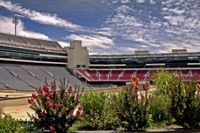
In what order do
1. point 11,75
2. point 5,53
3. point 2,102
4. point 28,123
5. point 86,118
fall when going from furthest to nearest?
point 5,53 → point 11,75 → point 2,102 → point 86,118 → point 28,123

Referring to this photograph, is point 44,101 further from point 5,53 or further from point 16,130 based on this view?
point 5,53

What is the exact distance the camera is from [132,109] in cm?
800

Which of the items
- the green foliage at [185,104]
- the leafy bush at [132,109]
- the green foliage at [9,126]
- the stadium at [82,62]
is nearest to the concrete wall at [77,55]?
the stadium at [82,62]

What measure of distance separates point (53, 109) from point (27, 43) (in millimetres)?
91960

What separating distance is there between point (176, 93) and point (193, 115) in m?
0.72

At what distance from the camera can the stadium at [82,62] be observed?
8275cm

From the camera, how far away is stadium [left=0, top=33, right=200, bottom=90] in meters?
82.8

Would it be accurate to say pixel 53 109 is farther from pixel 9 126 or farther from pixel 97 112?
pixel 97 112

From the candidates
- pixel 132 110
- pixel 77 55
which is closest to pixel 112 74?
pixel 77 55

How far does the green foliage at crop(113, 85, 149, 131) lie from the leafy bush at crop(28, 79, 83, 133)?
1090 mm

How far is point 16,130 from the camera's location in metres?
7.70

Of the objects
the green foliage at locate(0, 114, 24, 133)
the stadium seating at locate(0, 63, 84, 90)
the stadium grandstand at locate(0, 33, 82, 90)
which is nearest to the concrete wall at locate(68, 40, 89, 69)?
the stadium grandstand at locate(0, 33, 82, 90)

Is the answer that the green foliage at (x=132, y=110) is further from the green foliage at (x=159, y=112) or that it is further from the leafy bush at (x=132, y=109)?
the green foliage at (x=159, y=112)

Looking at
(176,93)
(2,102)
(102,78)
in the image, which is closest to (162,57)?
(102,78)
